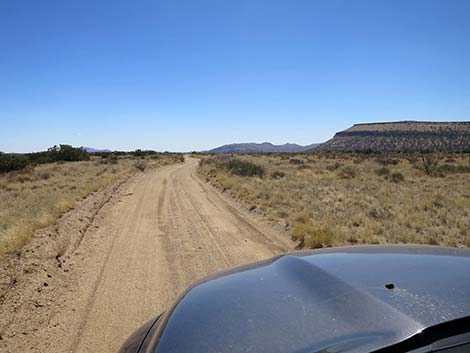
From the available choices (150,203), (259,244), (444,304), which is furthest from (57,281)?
(150,203)

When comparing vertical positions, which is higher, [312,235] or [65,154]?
[65,154]

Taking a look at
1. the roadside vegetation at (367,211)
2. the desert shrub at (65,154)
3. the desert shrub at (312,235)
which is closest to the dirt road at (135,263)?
the desert shrub at (312,235)

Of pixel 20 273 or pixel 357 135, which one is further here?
pixel 357 135

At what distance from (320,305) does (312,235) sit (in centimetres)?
722

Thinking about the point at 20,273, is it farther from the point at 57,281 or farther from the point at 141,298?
the point at 141,298

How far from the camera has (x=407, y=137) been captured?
123m

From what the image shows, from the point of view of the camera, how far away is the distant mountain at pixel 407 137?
340 ft

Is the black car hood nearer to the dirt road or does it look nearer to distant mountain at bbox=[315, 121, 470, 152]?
the dirt road

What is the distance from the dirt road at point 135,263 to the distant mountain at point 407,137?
3162 inches

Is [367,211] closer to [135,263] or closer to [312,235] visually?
[312,235]

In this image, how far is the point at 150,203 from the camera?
15.2m

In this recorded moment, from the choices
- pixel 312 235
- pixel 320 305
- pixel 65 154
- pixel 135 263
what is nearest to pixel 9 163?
pixel 65 154

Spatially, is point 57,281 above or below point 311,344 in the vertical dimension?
below

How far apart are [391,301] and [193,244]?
718 cm
